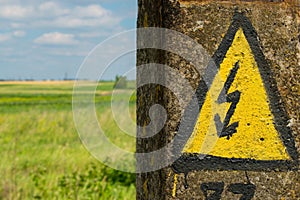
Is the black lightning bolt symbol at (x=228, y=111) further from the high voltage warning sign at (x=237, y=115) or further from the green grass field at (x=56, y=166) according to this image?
the green grass field at (x=56, y=166)

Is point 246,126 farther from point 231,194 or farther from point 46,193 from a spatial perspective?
point 46,193

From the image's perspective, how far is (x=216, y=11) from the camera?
2.43 m

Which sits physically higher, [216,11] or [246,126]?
[216,11]

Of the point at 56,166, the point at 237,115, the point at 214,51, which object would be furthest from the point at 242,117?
the point at 56,166

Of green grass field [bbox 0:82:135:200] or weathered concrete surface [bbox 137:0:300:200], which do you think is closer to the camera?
weathered concrete surface [bbox 137:0:300:200]

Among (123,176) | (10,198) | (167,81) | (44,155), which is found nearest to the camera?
(167,81)

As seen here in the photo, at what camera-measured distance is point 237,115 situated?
2.45 meters

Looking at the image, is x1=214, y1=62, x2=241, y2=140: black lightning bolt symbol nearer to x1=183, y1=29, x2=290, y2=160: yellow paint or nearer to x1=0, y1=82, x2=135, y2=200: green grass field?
x1=183, y1=29, x2=290, y2=160: yellow paint

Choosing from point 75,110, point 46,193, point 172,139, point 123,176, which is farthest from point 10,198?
point 172,139

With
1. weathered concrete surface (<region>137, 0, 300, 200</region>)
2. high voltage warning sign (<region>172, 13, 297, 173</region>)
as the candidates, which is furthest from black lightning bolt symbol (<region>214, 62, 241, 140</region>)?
weathered concrete surface (<region>137, 0, 300, 200</region>)

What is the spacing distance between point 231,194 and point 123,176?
13.2ft

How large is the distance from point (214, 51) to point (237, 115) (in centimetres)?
27

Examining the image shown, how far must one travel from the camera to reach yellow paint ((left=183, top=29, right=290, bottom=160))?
2428 mm

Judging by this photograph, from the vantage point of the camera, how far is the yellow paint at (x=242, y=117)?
243cm
